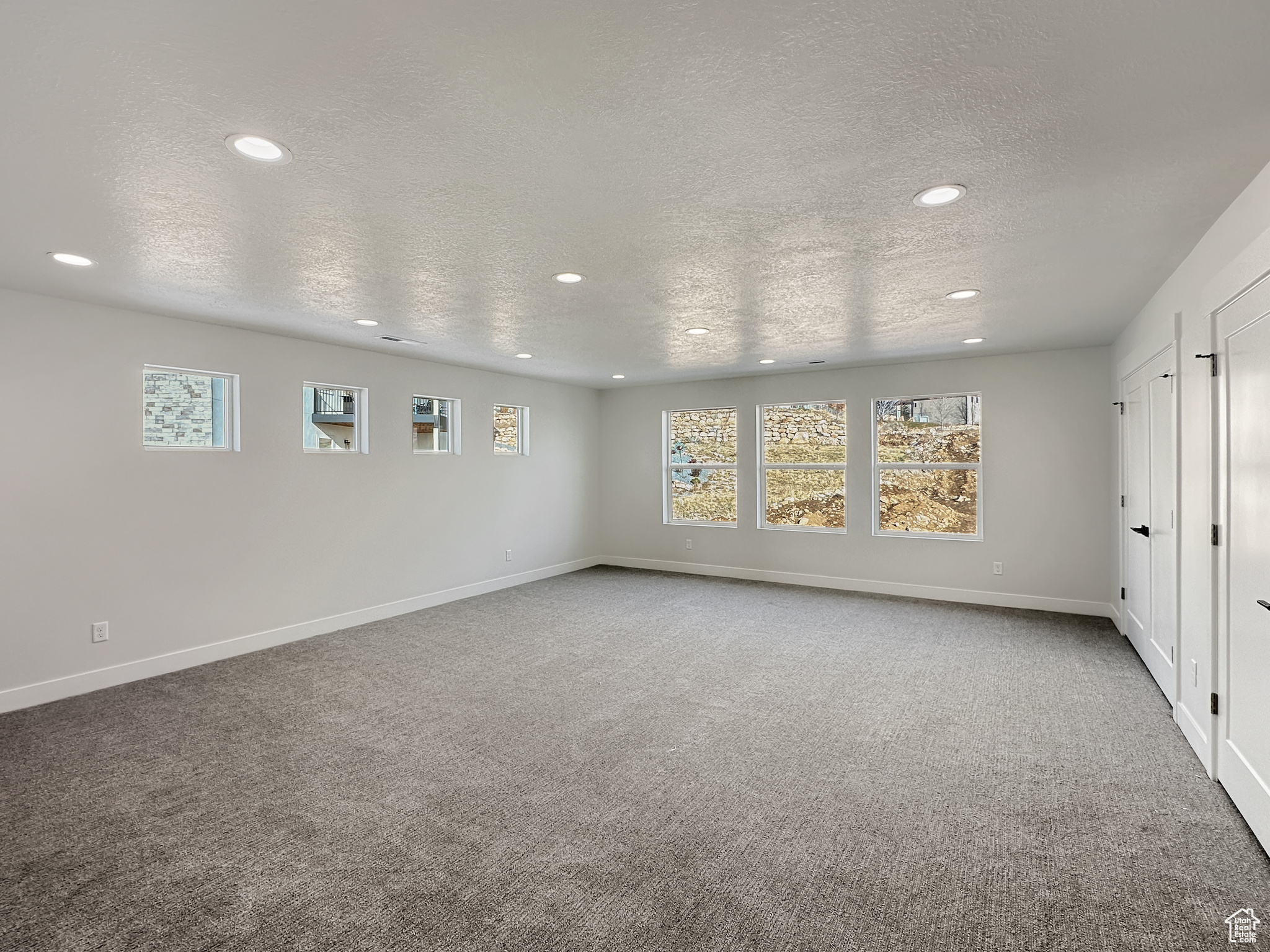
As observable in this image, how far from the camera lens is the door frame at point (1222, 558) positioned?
2.49m

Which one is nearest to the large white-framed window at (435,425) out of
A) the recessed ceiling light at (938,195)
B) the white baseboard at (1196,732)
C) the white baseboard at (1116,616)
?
the recessed ceiling light at (938,195)

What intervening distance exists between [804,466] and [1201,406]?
14.0ft

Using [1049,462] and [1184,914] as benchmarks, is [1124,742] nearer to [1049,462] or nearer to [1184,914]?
[1184,914]

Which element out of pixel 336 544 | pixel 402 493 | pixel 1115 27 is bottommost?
pixel 336 544

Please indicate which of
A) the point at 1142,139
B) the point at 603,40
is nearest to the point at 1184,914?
the point at 1142,139

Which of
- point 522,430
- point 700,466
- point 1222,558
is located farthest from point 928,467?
point 522,430

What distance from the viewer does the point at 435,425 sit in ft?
20.5

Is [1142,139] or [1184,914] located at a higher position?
[1142,139]

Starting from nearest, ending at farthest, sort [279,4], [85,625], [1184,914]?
[279,4] < [1184,914] < [85,625]

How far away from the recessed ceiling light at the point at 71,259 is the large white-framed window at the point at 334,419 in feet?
6.33

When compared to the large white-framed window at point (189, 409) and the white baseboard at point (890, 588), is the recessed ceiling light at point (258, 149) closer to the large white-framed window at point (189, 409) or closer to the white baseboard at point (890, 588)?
the large white-framed window at point (189, 409)

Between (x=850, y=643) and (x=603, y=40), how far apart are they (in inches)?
169

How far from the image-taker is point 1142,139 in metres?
1.93

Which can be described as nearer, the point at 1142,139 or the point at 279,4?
the point at 279,4
